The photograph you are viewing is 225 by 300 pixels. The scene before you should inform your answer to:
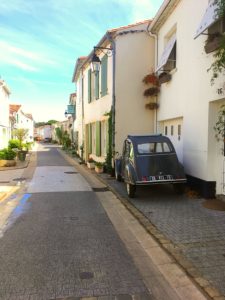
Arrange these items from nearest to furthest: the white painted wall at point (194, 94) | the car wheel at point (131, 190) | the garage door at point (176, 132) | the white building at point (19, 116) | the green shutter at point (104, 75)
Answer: the white painted wall at point (194, 94) → the car wheel at point (131, 190) → the garage door at point (176, 132) → the green shutter at point (104, 75) → the white building at point (19, 116)

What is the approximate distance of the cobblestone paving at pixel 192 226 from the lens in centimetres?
473

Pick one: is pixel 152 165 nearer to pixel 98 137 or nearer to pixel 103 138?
pixel 103 138

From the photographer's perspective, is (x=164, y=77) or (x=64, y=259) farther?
(x=164, y=77)

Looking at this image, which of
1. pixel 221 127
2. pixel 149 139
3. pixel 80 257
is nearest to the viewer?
pixel 80 257

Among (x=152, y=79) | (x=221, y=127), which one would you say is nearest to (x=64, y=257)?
(x=221, y=127)

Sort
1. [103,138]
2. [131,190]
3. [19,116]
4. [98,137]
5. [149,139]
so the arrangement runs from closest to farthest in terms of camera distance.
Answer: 1. [131,190]
2. [149,139]
3. [103,138]
4. [98,137]
5. [19,116]

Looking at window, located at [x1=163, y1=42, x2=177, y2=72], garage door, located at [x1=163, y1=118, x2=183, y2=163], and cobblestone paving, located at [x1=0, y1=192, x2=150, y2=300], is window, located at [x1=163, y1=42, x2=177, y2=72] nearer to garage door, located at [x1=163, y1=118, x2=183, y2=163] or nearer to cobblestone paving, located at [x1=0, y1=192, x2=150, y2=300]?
garage door, located at [x1=163, y1=118, x2=183, y2=163]

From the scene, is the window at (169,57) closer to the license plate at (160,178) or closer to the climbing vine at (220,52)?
the climbing vine at (220,52)

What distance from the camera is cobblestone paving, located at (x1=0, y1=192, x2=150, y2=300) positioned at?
13.3 ft

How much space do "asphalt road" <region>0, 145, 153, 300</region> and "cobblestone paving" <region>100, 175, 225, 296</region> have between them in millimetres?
915

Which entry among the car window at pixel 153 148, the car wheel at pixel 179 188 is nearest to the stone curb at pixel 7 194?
the car window at pixel 153 148

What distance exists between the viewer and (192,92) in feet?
32.6

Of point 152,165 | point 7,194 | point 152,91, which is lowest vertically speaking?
point 7,194

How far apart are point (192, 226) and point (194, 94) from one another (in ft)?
14.6
